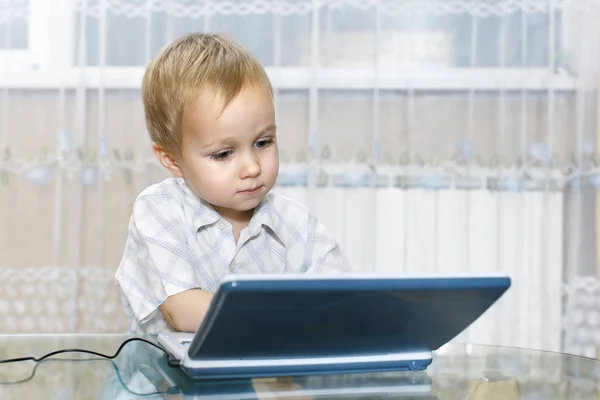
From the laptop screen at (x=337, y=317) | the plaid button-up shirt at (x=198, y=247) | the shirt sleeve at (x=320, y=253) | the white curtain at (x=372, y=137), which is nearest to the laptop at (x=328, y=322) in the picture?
the laptop screen at (x=337, y=317)

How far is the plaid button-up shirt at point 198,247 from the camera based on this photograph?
1.25 m

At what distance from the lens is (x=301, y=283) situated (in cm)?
70

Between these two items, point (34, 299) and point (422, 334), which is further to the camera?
point (34, 299)

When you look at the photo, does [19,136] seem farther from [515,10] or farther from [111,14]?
[515,10]

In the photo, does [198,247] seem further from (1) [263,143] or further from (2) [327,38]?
(2) [327,38]

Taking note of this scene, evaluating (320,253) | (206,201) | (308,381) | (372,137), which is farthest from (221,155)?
(372,137)

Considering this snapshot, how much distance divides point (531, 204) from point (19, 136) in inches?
56.5

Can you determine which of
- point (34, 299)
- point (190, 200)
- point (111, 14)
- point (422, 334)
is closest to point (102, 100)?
point (111, 14)

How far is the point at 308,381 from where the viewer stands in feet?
2.68

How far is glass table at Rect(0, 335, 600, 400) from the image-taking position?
767 mm

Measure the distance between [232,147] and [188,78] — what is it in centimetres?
12

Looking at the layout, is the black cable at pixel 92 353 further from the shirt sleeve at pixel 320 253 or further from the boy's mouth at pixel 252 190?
the shirt sleeve at pixel 320 253

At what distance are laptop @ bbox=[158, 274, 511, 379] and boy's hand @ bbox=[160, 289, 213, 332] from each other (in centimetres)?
23

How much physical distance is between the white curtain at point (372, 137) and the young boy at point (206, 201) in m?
0.99
